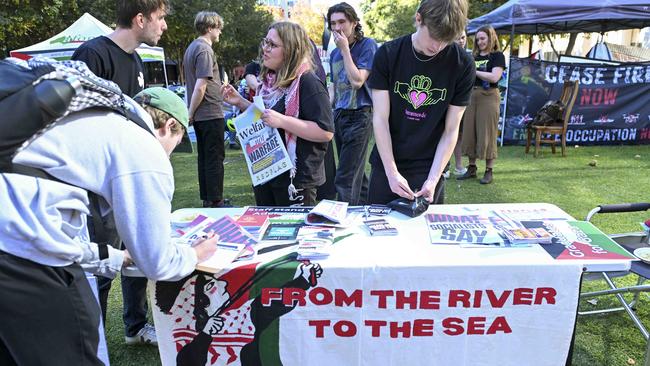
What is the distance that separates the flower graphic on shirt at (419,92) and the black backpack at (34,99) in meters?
1.51

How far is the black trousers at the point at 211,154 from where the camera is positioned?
4434 millimetres

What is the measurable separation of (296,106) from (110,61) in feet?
3.35

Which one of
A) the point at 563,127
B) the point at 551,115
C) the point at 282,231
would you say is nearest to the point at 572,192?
the point at 563,127

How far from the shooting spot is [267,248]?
1.79 metres

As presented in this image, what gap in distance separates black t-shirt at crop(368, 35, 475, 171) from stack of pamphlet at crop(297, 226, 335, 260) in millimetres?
763

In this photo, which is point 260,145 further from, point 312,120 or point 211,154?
point 211,154

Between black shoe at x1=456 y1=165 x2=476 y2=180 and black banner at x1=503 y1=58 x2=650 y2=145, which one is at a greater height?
black banner at x1=503 y1=58 x2=650 y2=145

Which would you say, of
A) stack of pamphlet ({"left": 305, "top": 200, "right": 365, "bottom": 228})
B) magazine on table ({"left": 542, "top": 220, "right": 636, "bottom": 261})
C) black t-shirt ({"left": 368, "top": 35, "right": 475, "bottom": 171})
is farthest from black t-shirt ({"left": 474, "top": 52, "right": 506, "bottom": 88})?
stack of pamphlet ({"left": 305, "top": 200, "right": 365, "bottom": 228})

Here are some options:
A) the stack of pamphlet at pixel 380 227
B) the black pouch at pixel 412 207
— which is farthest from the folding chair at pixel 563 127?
the stack of pamphlet at pixel 380 227

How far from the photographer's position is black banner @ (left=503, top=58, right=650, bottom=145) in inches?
302

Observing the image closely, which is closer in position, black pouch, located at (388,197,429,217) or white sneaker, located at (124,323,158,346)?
black pouch, located at (388,197,429,217)

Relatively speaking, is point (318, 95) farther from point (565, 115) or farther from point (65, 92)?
point (565, 115)

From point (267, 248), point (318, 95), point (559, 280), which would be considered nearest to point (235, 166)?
point (318, 95)

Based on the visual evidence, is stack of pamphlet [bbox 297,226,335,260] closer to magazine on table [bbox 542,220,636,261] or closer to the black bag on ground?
magazine on table [bbox 542,220,636,261]
